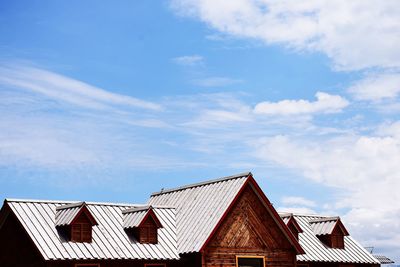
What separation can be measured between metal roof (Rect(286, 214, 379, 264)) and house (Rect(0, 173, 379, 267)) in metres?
5.32

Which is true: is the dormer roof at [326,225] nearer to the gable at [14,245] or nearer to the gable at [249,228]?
the gable at [249,228]

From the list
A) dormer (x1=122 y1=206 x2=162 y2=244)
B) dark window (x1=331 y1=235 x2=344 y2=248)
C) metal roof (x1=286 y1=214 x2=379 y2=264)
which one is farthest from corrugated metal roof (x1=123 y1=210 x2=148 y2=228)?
dark window (x1=331 y1=235 x2=344 y2=248)

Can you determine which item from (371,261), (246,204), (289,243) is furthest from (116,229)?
(371,261)

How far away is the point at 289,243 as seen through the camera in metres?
49.8

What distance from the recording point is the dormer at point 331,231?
57781 millimetres

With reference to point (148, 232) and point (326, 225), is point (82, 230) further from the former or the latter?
point (326, 225)

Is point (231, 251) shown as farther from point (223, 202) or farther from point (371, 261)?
point (371, 261)

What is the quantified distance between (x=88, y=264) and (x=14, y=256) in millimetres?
5136

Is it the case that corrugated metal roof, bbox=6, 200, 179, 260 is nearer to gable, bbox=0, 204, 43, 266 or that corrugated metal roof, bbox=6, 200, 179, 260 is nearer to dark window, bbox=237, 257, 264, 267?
gable, bbox=0, 204, 43, 266

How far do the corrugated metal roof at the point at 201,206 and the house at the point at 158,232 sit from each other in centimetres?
7

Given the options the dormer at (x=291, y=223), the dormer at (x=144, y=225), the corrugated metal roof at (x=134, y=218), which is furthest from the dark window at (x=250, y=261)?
the dormer at (x=291, y=223)

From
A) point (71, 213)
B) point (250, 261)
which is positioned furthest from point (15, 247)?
point (250, 261)

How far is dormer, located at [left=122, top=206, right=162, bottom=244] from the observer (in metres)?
46.4

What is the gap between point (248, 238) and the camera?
47844 mm
